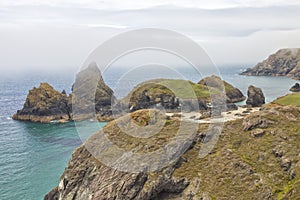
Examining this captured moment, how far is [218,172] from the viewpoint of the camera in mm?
36594

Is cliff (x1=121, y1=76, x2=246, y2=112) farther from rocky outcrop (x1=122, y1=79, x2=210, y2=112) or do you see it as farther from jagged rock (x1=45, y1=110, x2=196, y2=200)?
jagged rock (x1=45, y1=110, x2=196, y2=200)

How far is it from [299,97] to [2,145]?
80054 mm

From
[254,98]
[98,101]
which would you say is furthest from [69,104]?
[254,98]

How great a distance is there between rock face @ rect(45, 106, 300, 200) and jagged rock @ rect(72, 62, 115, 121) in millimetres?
70113

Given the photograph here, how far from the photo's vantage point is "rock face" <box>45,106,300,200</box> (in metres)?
33.9

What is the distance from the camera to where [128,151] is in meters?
39.7

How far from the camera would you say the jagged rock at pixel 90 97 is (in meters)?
114

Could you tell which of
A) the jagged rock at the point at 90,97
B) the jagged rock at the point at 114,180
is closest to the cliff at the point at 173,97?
the jagged rock at the point at 90,97

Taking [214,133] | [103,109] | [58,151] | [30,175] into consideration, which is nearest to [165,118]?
[214,133]

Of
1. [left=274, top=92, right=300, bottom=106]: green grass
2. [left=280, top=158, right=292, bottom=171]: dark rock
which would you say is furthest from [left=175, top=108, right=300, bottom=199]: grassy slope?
[left=274, top=92, right=300, bottom=106]: green grass

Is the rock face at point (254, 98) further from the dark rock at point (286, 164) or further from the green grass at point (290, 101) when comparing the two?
the dark rock at point (286, 164)

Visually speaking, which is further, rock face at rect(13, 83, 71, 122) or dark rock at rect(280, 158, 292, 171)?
rock face at rect(13, 83, 71, 122)

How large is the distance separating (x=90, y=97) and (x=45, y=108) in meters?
16.2

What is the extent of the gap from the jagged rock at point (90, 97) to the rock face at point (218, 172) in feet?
230
